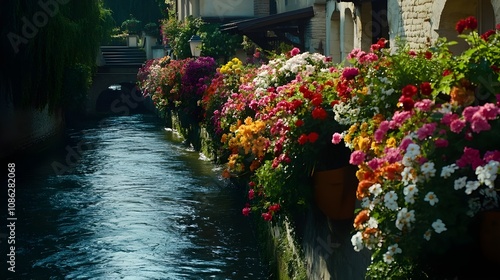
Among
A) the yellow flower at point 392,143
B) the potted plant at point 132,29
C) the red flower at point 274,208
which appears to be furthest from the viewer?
the potted plant at point 132,29

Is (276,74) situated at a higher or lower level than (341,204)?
higher

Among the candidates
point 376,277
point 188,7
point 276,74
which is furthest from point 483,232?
point 188,7

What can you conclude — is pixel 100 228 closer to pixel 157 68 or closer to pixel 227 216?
pixel 227 216

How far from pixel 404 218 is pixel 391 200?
0.58ft

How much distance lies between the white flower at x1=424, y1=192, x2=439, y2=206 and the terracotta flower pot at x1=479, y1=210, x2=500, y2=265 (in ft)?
0.98

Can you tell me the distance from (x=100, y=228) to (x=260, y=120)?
466cm

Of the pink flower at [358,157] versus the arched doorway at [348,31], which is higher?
the arched doorway at [348,31]

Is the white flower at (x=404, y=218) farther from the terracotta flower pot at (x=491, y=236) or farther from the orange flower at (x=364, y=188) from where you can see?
the orange flower at (x=364, y=188)

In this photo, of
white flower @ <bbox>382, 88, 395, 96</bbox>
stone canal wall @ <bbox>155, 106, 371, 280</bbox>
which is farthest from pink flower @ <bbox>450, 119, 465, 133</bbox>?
stone canal wall @ <bbox>155, 106, 371, 280</bbox>

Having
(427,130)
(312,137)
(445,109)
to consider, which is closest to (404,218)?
(427,130)

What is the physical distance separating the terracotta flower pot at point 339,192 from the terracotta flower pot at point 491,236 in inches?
82.7

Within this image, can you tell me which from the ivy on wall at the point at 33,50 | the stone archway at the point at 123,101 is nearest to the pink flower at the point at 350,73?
the ivy on wall at the point at 33,50

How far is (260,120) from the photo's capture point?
930cm

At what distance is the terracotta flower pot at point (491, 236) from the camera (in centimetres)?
448
